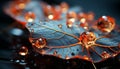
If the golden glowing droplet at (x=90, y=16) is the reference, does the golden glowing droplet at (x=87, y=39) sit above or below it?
below

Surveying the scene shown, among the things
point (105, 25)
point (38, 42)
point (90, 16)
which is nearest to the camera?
point (38, 42)

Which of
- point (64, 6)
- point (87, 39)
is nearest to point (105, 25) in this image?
point (87, 39)

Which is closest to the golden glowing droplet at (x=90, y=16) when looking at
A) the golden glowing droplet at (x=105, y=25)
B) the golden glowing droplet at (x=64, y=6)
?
the golden glowing droplet at (x=64, y=6)

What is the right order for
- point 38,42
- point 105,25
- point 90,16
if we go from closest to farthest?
point 38,42
point 105,25
point 90,16

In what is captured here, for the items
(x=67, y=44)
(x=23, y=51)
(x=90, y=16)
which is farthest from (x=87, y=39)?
(x=90, y=16)

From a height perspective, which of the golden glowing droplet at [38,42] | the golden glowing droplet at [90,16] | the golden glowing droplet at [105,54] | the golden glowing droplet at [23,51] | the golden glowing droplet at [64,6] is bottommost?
the golden glowing droplet at [105,54]

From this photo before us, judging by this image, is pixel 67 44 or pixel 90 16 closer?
pixel 67 44

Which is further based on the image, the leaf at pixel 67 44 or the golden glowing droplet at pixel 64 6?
the golden glowing droplet at pixel 64 6

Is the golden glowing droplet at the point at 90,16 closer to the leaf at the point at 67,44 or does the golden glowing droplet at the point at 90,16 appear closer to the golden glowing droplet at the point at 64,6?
the golden glowing droplet at the point at 64,6

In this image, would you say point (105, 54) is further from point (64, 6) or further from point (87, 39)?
point (64, 6)

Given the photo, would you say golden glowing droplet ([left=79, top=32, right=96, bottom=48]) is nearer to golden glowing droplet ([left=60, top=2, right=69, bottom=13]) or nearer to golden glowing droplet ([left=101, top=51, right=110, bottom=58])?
golden glowing droplet ([left=101, top=51, right=110, bottom=58])

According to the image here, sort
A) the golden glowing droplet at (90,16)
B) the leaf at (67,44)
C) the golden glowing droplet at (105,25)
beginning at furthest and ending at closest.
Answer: the golden glowing droplet at (90,16) < the golden glowing droplet at (105,25) < the leaf at (67,44)

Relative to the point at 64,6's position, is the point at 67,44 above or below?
below

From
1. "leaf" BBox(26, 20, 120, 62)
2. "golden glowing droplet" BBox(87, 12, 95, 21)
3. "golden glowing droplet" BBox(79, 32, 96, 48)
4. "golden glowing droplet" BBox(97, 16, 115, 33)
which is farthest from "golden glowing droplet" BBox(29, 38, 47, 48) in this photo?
"golden glowing droplet" BBox(87, 12, 95, 21)
